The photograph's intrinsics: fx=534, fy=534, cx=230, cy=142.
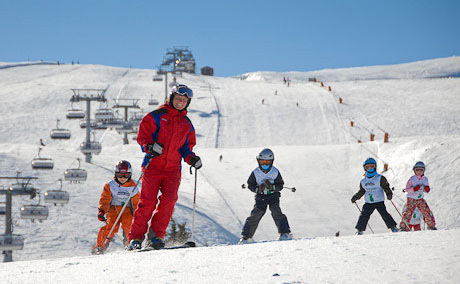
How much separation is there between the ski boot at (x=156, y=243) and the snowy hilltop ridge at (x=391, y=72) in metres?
115

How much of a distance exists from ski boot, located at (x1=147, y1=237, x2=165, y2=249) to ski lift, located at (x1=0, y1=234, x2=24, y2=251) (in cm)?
1412

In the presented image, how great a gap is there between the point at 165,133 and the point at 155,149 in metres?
0.38

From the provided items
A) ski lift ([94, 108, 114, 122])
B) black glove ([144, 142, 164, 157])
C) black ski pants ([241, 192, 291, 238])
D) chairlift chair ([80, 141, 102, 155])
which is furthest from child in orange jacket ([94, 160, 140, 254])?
ski lift ([94, 108, 114, 122])

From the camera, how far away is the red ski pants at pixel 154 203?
6254mm

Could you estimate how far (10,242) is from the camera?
18734 millimetres

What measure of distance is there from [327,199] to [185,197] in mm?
7069

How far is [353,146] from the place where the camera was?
109ft

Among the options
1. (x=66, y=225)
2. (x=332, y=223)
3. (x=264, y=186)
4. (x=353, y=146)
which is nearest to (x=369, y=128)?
(x=353, y=146)

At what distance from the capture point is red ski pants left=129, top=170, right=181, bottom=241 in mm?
6254

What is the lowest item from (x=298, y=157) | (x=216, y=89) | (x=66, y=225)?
(x=66, y=225)

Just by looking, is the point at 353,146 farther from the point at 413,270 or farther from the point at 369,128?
the point at 413,270

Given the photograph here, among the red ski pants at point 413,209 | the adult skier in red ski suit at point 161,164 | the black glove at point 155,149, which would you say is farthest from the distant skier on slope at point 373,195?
the black glove at point 155,149

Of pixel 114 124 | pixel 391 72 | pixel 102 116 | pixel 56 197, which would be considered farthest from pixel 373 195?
pixel 391 72

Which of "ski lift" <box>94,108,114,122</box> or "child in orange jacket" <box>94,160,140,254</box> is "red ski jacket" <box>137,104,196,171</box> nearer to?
"child in orange jacket" <box>94,160,140,254</box>
